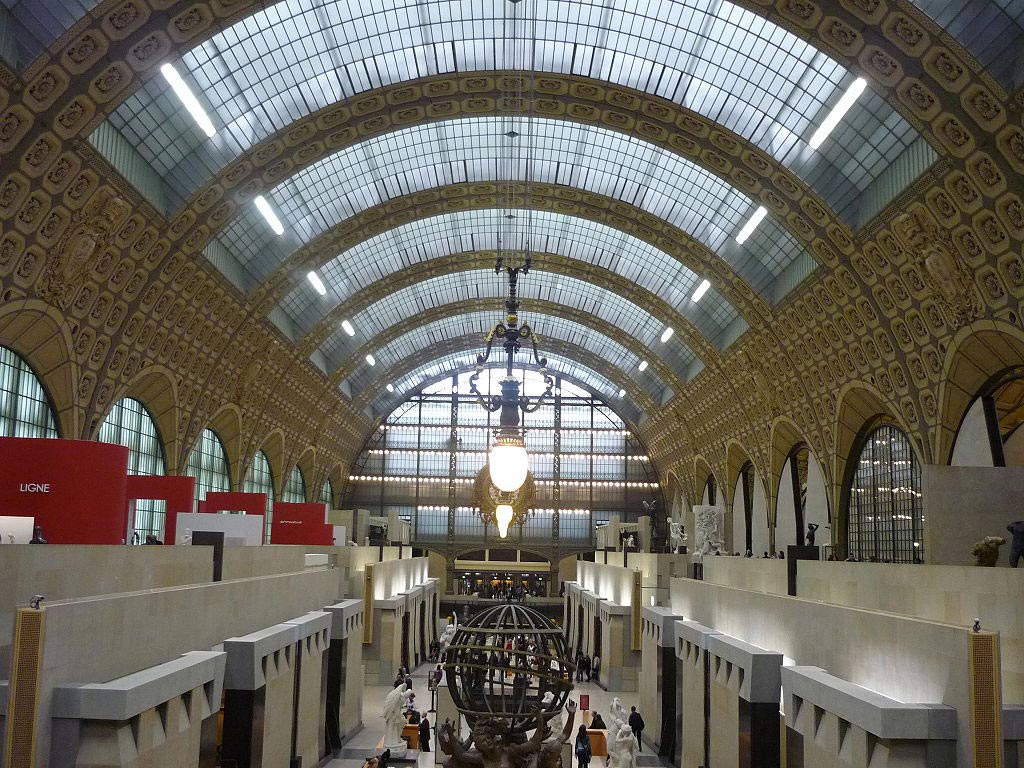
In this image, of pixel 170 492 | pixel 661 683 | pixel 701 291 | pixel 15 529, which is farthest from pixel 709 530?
pixel 15 529

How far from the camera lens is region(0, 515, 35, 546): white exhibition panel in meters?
13.8

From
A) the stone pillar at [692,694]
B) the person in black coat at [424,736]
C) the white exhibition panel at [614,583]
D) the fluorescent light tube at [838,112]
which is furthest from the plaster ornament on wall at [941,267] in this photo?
the person in black coat at [424,736]

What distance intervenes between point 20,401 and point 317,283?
685 inches

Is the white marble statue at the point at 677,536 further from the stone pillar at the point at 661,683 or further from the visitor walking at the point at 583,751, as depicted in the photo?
the visitor walking at the point at 583,751

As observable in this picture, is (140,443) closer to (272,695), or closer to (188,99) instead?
(188,99)

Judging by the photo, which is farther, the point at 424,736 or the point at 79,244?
the point at 424,736

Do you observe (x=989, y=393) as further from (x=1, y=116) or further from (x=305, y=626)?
(x=1, y=116)

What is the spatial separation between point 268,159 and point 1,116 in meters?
10.1

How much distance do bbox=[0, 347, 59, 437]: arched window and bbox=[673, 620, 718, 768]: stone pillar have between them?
747 inches

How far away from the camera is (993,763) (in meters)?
10.2

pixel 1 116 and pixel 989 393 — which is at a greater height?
pixel 1 116

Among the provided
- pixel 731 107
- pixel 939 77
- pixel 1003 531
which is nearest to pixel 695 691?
pixel 1003 531

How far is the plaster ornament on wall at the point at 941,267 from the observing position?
23.8 meters

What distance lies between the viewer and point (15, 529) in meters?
14.0
